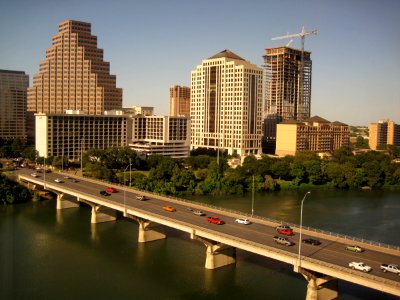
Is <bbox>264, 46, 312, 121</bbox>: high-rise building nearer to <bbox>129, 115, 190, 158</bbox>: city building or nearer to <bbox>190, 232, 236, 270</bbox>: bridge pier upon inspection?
<bbox>129, 115, 190, 158</bbox>: city building

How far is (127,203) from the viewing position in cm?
3744

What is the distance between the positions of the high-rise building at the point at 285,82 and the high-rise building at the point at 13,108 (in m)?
63.2

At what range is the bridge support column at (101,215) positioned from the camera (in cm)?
4166

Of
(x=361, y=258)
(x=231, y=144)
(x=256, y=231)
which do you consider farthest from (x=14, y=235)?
(x=231, y=144)

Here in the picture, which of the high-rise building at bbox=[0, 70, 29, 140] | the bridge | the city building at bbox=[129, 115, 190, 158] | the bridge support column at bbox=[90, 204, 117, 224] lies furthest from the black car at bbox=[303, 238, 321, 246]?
the high-rise building at bbox=[0, 70, 29, 140]

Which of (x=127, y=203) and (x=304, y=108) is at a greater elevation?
(x=304, y=108)

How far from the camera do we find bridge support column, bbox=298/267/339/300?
22.6 m

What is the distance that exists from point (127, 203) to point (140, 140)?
5146 centimetres

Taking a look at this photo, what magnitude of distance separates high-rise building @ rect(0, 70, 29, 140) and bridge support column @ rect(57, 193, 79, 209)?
52.5 m

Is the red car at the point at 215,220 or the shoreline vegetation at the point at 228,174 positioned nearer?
the red car at the point at 215,220

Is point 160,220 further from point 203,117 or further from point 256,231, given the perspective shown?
point 203,117

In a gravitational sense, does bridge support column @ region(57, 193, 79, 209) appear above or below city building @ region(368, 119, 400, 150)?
below

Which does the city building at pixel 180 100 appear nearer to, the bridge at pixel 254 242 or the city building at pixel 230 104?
the city building at pixel 230 104

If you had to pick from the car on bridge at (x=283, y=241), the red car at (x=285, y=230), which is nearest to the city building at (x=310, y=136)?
the red car at (x=285, y=230)
